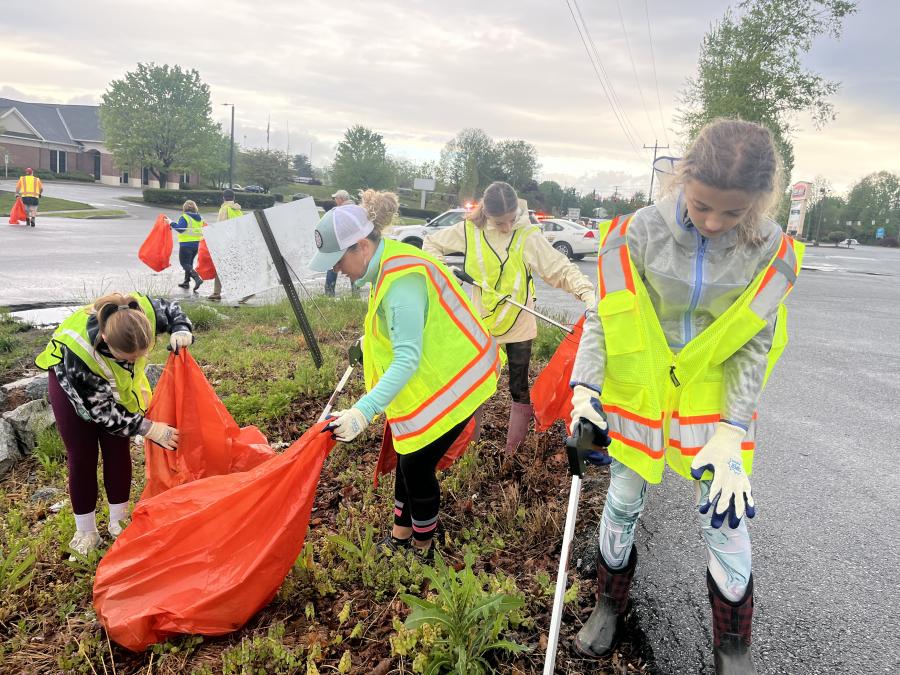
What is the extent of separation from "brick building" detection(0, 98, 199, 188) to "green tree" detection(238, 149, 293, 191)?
5197mm

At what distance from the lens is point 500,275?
4051 millimetres

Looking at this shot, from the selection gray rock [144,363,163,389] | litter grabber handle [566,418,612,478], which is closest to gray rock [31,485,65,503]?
gray rock [144,363,163,389]

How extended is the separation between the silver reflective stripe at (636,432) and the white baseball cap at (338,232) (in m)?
1.24

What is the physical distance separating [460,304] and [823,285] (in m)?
15.6

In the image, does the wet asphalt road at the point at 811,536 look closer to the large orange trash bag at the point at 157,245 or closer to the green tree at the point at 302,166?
the large orange trash bag at the point at 157,245

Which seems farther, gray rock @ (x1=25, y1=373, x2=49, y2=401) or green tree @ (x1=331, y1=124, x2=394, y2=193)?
green tree @ (x1=331, y1=124, x2=394, y2=193)

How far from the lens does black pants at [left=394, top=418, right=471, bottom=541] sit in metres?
2.82

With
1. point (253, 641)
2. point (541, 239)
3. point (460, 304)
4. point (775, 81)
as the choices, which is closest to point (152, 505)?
point (253, 641)

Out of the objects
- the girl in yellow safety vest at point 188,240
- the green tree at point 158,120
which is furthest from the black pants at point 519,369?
the green tree at point 158,120

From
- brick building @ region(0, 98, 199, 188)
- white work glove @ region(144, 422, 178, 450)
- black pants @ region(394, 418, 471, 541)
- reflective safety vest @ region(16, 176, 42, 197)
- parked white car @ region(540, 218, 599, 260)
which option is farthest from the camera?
brick building @ region(0, 98, 199, 188)

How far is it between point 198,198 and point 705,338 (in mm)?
45105

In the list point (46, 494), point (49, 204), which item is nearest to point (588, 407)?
point (46, 494)

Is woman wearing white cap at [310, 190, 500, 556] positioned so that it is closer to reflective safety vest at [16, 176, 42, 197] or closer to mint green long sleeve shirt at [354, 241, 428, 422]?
mint green long sleeve shirt at [354, 241, 428, 422]

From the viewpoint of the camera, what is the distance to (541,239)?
4.09m
